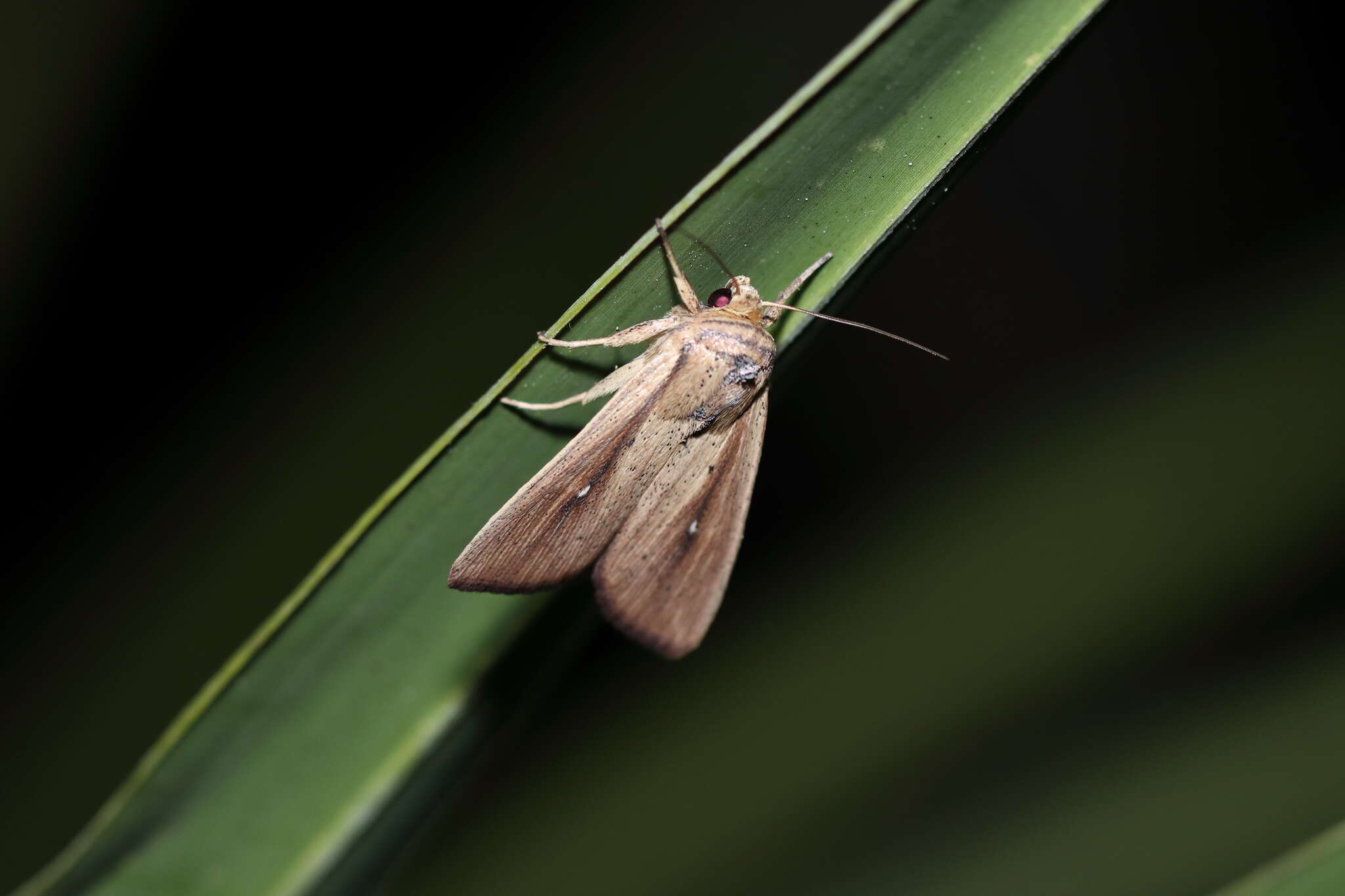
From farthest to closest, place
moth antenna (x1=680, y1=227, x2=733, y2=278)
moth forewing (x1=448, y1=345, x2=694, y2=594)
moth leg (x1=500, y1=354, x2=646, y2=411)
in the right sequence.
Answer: moth leg (x1=500, y1=354, x2=646, y2=411), moth forewing (x1=448, y1=345, x2=694, y2=594), moth antenna (x1=680, y1=227, x2=733, y2=278)

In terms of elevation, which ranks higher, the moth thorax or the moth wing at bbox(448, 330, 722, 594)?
the moth thorax

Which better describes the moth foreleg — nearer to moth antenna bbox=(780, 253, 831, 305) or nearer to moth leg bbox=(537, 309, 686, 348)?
moth leg bbox=(537, 309, 686, 348)

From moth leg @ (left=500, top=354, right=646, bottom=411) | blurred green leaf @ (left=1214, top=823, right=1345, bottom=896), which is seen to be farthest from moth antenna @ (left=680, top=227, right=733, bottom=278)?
blurred green leaf @ (left=1214, top=823, right=1345, bottom=896)

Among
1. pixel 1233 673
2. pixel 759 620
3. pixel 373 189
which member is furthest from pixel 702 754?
pixel 373 189

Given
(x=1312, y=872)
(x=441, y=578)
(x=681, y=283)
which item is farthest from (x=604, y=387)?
(x=1312, y=872)

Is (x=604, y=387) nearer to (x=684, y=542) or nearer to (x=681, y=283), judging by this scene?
(x=681, y=283)

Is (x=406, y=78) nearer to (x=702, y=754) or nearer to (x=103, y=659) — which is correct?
(x=103, y=659)
